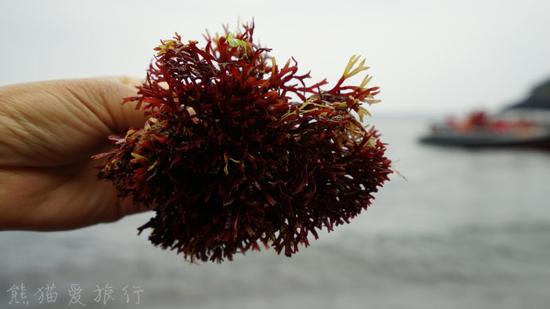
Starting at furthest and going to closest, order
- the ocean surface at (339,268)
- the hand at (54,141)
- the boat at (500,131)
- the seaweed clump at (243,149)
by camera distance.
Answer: the boat at (500,131)
the ocean surface at (339,268)
the hand at (54,141)
the seaweed clump at (243,149)

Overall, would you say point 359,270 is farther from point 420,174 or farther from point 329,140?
point 420,174

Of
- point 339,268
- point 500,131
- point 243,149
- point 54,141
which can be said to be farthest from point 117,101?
point 500,131

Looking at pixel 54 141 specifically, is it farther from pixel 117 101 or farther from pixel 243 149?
pixel 243 149

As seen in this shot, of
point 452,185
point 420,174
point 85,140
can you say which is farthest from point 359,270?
point 420,174

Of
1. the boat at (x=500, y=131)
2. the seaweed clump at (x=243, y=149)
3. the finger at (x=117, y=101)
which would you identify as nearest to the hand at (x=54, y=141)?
the finger at (x=117, y=101)

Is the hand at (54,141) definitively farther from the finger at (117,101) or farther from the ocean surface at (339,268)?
the ocean surface at (339,268)
